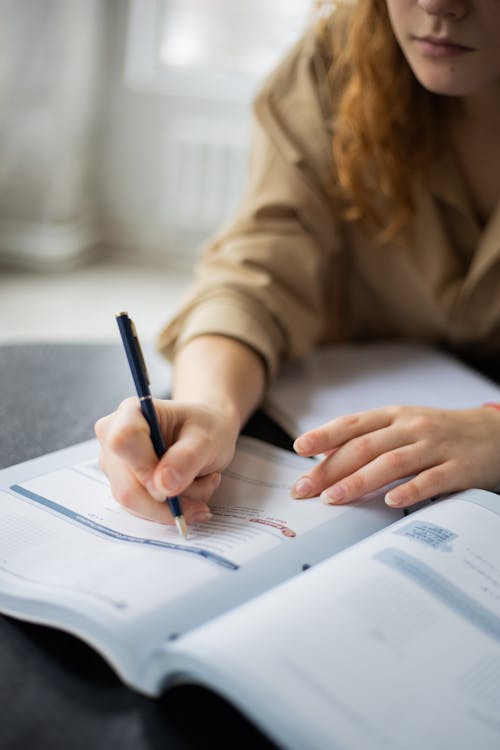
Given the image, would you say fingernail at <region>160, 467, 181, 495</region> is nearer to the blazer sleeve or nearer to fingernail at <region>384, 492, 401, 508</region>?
fingernail at <region>384, 492, 401, 508</region>

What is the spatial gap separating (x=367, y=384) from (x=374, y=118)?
0.30 metres

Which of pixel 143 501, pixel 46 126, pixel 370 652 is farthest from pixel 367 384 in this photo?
pixel 46 126

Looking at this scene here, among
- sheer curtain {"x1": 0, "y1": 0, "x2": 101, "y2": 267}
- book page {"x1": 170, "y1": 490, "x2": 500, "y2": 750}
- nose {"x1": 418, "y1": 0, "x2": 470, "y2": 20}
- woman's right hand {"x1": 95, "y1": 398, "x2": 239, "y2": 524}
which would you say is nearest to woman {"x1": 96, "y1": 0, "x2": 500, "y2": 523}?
nose {"x1": 418, "y1": 0, "x2": 470, "y2": 20}

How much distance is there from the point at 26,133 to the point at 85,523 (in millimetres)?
2277

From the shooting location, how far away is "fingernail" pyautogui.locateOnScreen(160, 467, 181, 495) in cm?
58

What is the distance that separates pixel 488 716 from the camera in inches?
17.3

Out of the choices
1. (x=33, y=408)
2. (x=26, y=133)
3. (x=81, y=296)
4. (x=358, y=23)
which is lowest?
(x=81, y=296)

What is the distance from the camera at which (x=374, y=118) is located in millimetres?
983

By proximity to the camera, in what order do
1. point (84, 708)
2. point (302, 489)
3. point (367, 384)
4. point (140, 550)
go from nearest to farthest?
point (84, 708) < point (140, 550) < point (302, 489) < point (367, 384)

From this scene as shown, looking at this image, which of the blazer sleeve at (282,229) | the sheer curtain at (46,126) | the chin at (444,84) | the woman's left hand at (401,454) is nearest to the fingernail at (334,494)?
the woman's left hand at (401,454)

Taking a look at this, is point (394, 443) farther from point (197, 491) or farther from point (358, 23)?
point (358, 23)

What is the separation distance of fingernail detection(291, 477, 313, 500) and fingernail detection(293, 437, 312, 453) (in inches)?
1.2

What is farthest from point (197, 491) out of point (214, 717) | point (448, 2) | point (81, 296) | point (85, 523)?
point (81, 296)

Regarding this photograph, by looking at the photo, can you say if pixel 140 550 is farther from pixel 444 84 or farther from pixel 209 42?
pixel 209 42
